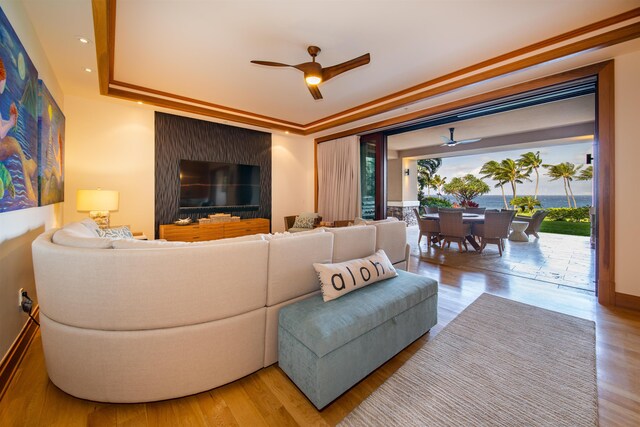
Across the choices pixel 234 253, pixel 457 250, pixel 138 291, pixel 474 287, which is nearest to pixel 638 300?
pixel 474 287

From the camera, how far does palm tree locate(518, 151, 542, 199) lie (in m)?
8.66

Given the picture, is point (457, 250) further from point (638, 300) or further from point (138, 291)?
point (138, 291)

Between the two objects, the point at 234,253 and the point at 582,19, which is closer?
the point at 234,253

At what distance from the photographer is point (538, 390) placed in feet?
5.05

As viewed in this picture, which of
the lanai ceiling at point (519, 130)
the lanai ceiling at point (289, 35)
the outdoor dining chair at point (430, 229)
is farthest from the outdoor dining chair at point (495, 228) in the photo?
the lanai ceiling at point (289, 35)

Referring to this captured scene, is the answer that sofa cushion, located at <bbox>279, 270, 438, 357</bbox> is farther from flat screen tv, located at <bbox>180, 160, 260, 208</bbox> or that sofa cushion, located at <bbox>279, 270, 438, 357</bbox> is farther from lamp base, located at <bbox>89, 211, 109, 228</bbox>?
flat screen tv, located at <bbox>180, 160, 260, 208</bbox>

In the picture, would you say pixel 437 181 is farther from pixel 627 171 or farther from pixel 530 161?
pixel 627 171

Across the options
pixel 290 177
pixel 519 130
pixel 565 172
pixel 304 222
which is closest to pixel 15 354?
pixel 304 222

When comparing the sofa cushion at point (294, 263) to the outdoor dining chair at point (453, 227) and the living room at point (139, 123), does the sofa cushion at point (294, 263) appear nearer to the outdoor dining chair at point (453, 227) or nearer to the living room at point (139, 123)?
the living room at point (139, 123)

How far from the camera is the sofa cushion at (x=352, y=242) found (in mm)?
2219

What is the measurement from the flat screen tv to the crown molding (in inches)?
36.1

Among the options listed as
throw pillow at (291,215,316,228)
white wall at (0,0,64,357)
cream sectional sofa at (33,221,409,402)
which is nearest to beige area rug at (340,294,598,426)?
cream sectional sofa at (33,221,409,402)

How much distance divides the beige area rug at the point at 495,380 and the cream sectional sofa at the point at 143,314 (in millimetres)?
848

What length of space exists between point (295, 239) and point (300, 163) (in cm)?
465
